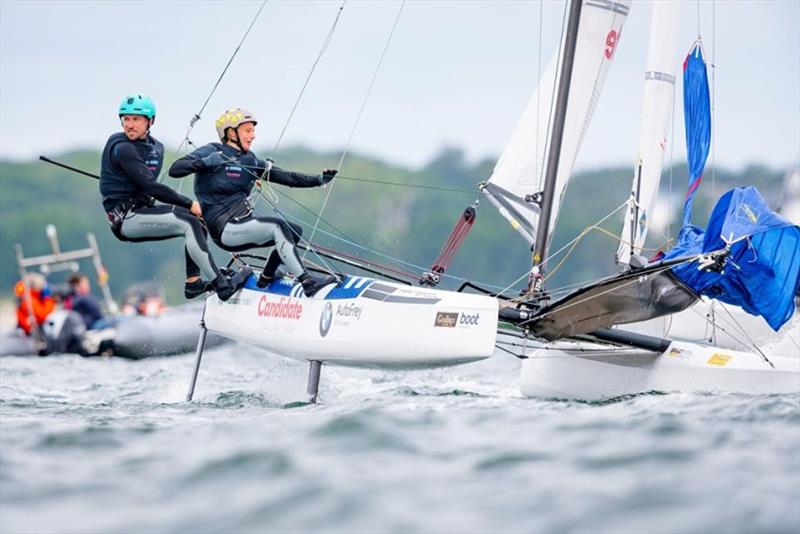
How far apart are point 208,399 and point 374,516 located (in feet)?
12.9

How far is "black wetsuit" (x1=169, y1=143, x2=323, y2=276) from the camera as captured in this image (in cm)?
642

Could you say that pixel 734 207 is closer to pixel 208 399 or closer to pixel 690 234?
pixel 690 234

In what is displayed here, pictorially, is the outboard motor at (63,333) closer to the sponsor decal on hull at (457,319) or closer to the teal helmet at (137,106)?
the teal helmet at (137,106)

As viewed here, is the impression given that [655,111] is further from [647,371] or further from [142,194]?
[142,194]

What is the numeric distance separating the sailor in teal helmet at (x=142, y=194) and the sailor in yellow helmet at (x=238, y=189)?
0.11 m

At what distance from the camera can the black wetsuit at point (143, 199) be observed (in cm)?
639

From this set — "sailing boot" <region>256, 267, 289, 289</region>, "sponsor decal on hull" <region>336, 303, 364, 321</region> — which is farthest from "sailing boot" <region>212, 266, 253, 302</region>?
"sponsor decal on hull" <region>336, 303, 364, 321</region>

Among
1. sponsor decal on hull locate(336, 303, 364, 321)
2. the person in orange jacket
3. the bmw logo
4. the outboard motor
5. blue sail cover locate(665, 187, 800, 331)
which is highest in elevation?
blue sail cover locate(665, 187, 800, 331)

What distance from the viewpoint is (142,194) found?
664 centimetres

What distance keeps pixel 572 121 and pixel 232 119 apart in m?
2.13

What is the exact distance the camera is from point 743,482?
3.38m

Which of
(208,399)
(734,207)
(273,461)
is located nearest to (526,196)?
(734,207)

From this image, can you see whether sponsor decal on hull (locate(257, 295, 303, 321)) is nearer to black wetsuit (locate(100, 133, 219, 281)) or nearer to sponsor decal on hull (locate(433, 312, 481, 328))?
black wetsuit (locate(100, 133, 219, 281))

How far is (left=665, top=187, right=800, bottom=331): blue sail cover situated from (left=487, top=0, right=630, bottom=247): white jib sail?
4.27 ft
